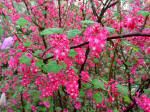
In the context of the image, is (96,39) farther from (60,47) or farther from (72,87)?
(72,87)

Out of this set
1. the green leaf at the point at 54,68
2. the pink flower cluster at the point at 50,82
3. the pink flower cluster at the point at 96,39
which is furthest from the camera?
the pink flower cluster at the point at 50,82

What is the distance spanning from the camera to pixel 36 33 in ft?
14.7

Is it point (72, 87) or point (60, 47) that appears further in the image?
point (72, 87)

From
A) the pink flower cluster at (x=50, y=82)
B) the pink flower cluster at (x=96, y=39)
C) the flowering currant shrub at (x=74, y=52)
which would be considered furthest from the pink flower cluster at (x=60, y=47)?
the pink flower cluster at (x=50, y=82)

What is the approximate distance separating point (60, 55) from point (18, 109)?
3654 millimetres

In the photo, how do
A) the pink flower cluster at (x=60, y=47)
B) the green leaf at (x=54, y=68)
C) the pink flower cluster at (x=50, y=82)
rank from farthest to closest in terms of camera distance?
the pink flower cluster at (x=50, y=82), the green leaf at (x=54, y=68), the pink flower cluster at (x=60, y=47)

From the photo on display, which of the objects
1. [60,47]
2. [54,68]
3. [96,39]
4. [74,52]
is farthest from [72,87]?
[96,39]

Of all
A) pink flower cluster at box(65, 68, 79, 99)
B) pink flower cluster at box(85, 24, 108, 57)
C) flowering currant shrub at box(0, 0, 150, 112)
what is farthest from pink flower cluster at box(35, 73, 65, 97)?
pink flower cluster at box(85, 24, 108, 57)

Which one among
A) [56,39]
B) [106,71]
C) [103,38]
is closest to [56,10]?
[106,71]

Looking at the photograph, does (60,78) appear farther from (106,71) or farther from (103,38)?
(106,71)

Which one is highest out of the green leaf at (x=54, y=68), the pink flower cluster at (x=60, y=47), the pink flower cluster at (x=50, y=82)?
the pink flower cluster at (x=60, y=47)

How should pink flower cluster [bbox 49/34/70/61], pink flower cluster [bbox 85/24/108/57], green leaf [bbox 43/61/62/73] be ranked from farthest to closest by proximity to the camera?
green leaf [bbox 43/61/62/73] < pink flower cluster [bbox 49/34/70/61] < pink flower cluster [bbox 85/24/108/57]

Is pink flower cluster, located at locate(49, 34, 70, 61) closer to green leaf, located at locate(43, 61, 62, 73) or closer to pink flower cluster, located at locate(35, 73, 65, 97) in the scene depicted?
green leaf, located at locate(43, 61, 62, 73)

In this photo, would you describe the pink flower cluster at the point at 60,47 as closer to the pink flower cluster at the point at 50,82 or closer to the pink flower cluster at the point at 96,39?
the pink flower cluster at the point at 96,39
